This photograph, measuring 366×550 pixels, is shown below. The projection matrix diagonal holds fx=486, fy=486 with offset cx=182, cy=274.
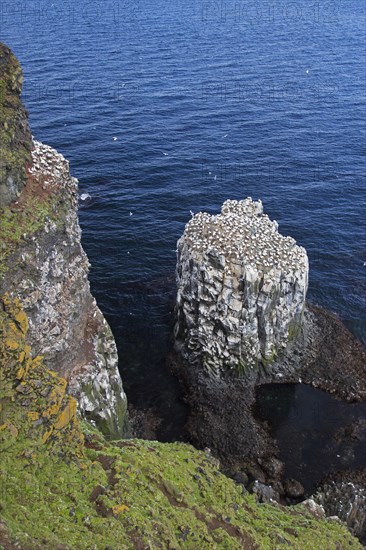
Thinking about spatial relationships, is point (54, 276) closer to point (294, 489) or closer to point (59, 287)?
point (59, 287)

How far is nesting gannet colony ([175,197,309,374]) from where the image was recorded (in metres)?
45.6

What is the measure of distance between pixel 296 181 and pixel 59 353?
178 feet

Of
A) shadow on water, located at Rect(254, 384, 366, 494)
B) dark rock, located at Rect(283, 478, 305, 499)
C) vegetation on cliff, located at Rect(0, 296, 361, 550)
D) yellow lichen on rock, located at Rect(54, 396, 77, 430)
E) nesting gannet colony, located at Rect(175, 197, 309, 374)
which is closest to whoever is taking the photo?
vegetation on cliff, located at Rect(0, 296, 361, 550)

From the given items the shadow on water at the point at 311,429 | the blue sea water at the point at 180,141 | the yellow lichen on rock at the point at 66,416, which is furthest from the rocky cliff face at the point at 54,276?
the shadow on water at the point at 311,429

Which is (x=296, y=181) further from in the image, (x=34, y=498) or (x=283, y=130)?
(x=34, y=498)

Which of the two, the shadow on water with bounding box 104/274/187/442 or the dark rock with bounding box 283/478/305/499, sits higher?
the shadow on water with bounding box 104/274/187/442

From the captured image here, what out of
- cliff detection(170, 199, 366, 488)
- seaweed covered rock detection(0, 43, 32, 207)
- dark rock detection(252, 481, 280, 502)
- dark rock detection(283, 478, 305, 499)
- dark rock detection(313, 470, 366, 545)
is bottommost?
dark rock detection(283, 478, 305, 499)

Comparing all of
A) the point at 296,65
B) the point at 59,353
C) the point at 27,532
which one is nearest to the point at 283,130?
the point at 296,65

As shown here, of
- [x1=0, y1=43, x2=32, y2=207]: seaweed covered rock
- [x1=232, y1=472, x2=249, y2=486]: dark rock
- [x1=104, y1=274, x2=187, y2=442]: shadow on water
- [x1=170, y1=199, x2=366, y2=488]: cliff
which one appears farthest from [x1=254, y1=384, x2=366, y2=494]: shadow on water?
[x1=0, y1=43, x2=32, y2=207]: seaweed covered rock

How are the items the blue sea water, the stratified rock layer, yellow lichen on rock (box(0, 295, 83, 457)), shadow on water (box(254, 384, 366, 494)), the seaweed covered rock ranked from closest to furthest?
yellow lichen on rock (box(0, 295, 83, 457)), the stratified rock layer, the seaweed covered rock, shadow on water (box(254, 384, 366, 494)), the blue sea water

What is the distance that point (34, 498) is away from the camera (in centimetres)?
1914

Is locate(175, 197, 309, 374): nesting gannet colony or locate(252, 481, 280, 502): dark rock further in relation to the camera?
locate(175, 197, 309, 374): nesting gannet colony

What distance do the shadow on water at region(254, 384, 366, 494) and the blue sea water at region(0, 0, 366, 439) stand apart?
983 centimetres

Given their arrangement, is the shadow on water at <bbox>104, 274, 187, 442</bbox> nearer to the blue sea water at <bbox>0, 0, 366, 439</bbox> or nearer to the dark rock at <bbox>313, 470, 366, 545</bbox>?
the blue sea water at <bbox>0, 0, 366, 439</bbox>
